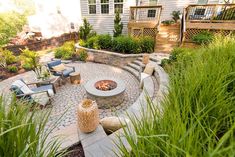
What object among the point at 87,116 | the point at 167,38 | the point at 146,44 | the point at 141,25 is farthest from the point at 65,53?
the point at 87,116

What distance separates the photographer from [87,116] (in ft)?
10.0

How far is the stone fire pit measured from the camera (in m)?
5.15

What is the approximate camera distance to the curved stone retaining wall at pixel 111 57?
29.2ft

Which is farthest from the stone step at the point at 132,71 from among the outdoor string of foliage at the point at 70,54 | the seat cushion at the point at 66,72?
the seat cushion at the point at 66,72

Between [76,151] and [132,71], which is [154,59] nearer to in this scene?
[132,71]

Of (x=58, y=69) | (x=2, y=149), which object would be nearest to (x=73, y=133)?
(x=2, y=149)

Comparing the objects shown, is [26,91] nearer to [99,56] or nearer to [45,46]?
[99,56]

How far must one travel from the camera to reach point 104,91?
17.8ft

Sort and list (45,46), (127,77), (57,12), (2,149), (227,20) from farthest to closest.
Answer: (57,12), (45,46), (227,20), (127,77), (2,149)

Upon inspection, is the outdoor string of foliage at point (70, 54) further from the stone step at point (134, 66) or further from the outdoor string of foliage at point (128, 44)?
the stone step at point (134, 66)

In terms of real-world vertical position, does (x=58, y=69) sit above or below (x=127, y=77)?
above

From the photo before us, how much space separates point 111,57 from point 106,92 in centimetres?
441

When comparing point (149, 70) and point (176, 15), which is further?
point (176, 15)

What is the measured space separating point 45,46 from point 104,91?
903 centimetres
